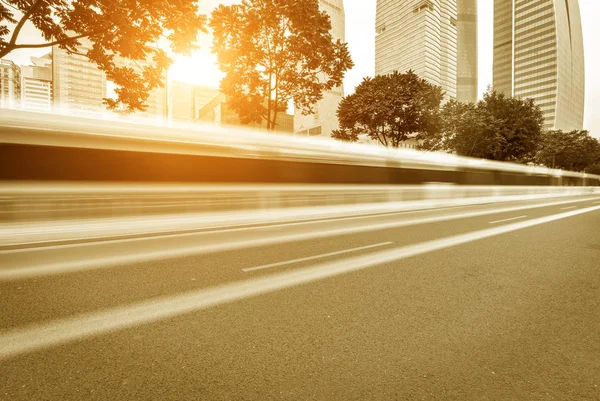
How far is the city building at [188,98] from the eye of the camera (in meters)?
162

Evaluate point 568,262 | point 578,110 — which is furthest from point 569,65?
point 568,262

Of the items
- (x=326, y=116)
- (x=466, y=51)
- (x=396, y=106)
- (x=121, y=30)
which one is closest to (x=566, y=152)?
(x=396, y=106)

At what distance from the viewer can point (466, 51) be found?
188 m

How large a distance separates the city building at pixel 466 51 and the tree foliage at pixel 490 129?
16371cm

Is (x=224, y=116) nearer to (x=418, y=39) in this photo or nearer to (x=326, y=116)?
(x=326, y=116)

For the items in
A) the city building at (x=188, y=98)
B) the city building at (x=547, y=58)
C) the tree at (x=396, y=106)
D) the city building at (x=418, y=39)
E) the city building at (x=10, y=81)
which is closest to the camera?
the tree at (x=396, y=106)

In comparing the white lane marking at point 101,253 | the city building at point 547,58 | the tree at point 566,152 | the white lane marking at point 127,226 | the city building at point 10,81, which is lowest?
the white lane marking at point 101,253

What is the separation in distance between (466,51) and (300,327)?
22378cm

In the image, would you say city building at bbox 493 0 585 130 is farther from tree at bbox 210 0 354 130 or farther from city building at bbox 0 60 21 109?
city building at bbox 0 60 21 109

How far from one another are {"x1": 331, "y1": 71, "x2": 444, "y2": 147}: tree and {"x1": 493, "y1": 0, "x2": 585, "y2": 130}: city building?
128205 mm

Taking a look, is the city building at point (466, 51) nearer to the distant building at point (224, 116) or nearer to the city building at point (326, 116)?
the city building at point (326, 116)

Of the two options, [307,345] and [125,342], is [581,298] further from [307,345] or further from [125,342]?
[125,342]

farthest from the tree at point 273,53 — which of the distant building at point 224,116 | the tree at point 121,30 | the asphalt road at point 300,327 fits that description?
the distant building at point 224,116

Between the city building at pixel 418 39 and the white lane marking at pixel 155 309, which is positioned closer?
the white lane marking at pixel 155 309
